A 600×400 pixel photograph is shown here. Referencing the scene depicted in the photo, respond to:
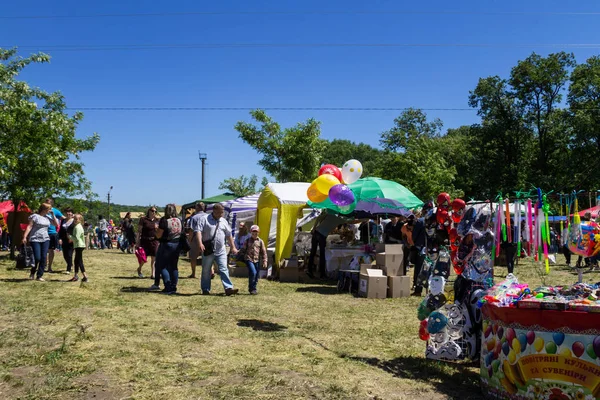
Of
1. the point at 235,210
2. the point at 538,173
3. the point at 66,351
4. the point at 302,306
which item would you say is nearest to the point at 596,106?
the point at 538,173

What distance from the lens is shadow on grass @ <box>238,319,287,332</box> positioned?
6863 mm

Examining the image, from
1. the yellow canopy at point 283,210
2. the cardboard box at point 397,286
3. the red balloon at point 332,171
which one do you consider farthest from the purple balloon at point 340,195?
the yellow canopy at point 283,210

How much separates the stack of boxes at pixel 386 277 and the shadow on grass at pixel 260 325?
332 cm

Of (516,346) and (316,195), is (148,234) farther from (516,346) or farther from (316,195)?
(516,346)

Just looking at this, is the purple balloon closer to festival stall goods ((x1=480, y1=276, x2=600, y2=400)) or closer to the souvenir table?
festival stall goods ((x1=480, y1=276, x2=600, y2=400))

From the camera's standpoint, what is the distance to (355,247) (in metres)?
13.0

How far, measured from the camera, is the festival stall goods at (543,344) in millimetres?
3637

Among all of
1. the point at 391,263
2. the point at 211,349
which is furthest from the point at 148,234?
the point at 211,349

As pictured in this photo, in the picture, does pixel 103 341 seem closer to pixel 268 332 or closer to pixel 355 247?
pixel 268 332

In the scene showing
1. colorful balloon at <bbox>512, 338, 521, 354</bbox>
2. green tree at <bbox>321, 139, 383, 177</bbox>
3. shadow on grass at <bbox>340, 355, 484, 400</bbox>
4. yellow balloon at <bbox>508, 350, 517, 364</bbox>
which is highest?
green tree at <bbox>321, 139, 383, 177</bbox>

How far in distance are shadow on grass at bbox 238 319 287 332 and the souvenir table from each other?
3264 millimetres

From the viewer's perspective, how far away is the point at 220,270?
9648 millimetres

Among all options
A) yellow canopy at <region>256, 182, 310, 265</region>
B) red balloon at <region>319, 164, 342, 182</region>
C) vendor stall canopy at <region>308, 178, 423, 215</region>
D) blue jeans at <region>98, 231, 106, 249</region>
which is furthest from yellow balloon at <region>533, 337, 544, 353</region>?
blue jeans at <region>98, 231, 106, 249</region>

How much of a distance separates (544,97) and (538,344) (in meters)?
36.1
